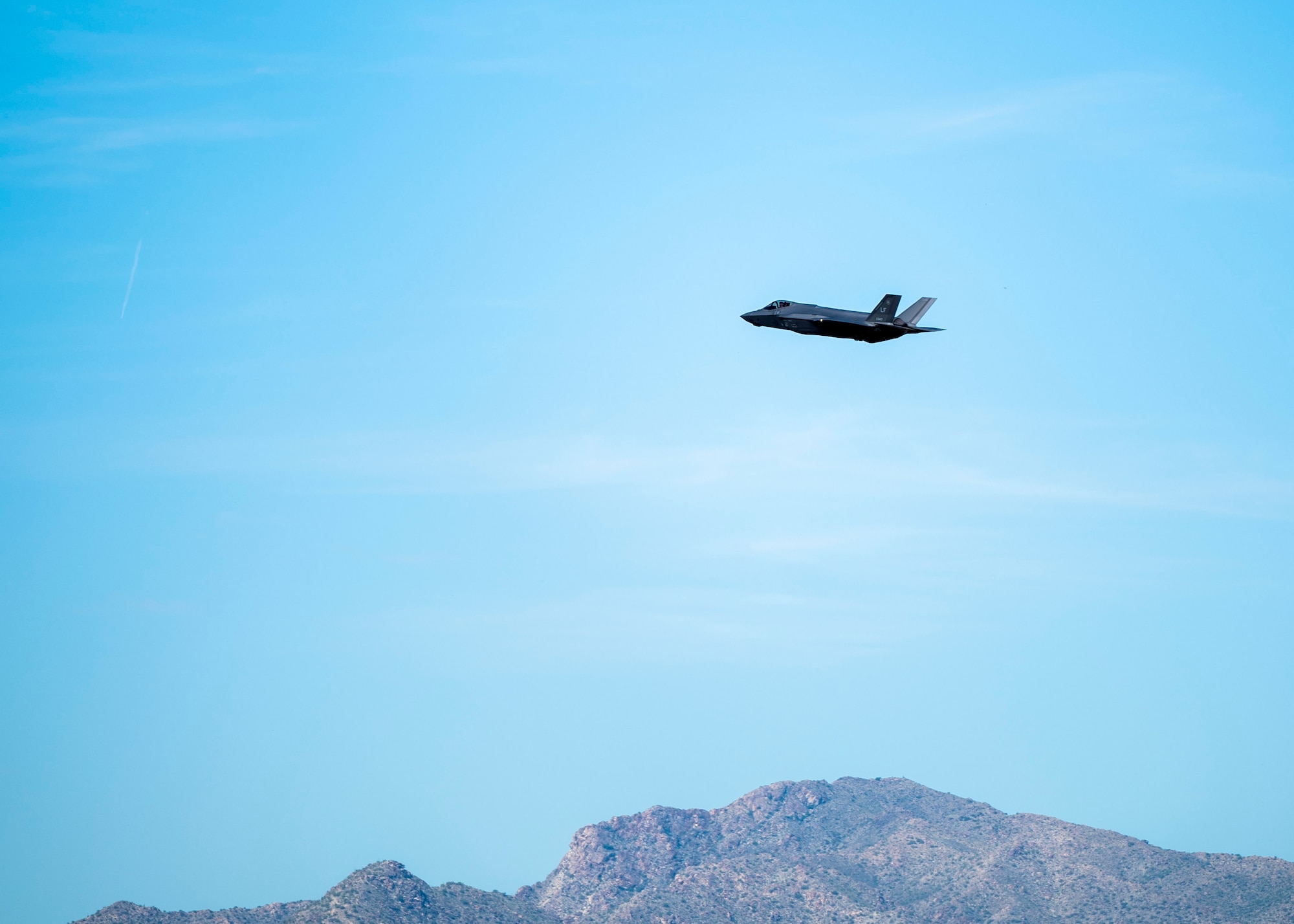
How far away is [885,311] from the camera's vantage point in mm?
117125

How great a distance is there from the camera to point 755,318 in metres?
122

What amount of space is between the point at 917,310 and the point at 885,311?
2.89 meters

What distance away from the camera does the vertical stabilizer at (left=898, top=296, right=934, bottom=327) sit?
117 metres

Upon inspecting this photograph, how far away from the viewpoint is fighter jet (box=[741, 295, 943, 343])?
117 meters

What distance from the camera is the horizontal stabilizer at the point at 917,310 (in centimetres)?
11731

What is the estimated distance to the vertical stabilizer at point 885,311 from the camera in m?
116

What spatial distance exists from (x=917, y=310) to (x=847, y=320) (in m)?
5.93

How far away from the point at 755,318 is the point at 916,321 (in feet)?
45.5

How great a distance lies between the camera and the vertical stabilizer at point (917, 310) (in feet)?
385

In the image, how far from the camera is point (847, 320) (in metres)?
118

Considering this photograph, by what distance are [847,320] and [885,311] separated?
3.25 metres

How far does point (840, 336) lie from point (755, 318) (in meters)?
7.55

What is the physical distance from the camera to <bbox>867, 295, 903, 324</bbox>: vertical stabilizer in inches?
4587

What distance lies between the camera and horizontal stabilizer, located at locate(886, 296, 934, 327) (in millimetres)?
117312
